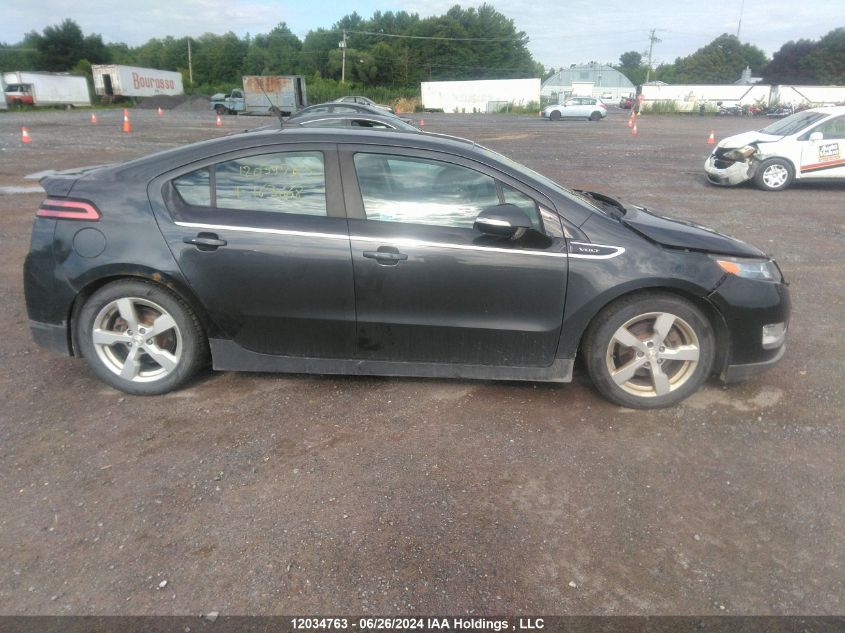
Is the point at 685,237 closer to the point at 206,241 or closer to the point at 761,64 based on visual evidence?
the point at 206,241

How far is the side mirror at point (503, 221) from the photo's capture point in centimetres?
333

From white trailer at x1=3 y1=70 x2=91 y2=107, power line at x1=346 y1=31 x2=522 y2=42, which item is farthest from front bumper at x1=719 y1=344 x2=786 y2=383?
power line at x1=346 y1=31 x2=522 y2=42

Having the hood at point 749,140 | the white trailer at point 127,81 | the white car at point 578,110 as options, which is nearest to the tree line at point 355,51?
the white trailer at point 127,81

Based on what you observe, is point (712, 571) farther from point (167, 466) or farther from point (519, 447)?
point (167, 466)

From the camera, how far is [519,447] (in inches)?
130

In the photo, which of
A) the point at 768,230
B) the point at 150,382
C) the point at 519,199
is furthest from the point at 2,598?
the point at 768,230

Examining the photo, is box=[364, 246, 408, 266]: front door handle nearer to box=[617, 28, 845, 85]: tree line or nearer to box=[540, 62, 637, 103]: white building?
Result: box=[617, 28, 845, 85]: tree line

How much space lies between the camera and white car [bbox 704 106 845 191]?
1197 centimetres

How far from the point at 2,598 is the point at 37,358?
8.02ft

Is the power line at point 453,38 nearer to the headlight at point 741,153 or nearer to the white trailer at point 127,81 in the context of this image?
the white trailer at point 127,81

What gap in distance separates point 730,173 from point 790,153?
112 cm

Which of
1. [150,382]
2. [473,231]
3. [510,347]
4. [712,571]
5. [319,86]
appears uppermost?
[319,86]

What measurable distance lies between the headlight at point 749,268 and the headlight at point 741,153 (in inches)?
397

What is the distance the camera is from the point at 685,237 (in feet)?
12.0
